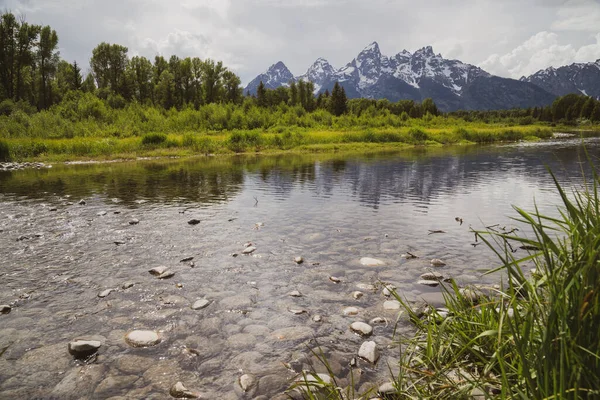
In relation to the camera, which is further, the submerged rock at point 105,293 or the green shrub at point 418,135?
the green shrub at point 418,135

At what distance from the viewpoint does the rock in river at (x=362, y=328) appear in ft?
17.3

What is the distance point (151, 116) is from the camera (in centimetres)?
6394

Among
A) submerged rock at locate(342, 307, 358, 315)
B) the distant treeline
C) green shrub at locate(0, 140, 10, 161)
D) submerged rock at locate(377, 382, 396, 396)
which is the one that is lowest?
submerged rock at locate(342, 307, 358, 315)

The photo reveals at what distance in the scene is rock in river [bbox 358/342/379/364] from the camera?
4.63 metres

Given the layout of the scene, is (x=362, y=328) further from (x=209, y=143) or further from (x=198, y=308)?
(x=209, y=143)

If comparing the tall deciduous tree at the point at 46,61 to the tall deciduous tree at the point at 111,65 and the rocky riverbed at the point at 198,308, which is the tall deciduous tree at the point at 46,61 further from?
the rocky riverbed at the point at 198,308

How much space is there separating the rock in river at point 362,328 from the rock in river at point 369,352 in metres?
0.41

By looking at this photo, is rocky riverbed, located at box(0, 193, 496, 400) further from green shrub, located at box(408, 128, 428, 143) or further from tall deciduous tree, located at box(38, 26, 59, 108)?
tall deciduous tree, located at box(38, 26, 59, 108)

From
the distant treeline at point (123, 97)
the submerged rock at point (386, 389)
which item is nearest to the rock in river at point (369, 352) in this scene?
the submerged rock at point (386, 389)

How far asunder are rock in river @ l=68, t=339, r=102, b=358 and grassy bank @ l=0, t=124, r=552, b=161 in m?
37.4

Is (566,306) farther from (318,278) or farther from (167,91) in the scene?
(167,91)

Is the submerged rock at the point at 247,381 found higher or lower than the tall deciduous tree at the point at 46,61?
lower

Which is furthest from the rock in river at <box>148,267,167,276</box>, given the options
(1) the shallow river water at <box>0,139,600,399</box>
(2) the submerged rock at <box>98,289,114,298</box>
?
(2) the submerged rock at <box>98,289,114,298</box>

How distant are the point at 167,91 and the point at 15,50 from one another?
3245cm
